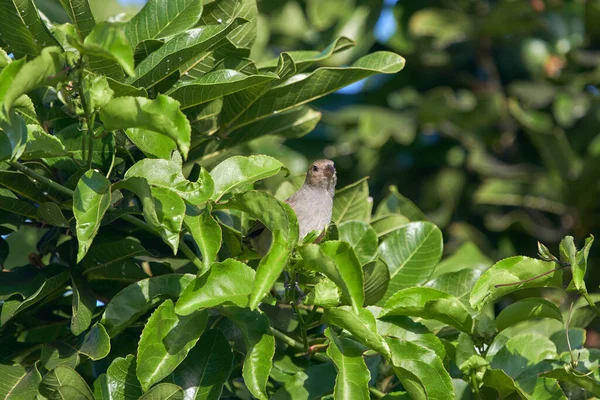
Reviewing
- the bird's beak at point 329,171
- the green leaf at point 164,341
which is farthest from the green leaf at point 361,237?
the bird's beak at point 329,171

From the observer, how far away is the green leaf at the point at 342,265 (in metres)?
1.75

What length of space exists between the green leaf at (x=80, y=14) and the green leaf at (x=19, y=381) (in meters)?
0.95

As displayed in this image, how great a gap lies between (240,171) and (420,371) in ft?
2.36

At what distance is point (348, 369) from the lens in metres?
1.95

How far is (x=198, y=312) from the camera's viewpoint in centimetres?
197

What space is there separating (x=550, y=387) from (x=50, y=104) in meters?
1.72

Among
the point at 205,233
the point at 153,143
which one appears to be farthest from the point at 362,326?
the point at 153,143

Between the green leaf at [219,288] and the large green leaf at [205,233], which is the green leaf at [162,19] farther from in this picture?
the green leaf at [219,288]

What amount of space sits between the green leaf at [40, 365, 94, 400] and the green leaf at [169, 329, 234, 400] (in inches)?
9.7

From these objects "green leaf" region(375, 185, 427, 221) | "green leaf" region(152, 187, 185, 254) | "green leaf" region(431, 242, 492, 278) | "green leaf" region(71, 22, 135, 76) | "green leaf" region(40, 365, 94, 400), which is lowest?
"green leaf" region(431, 242, 492, 278)

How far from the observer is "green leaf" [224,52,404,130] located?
7.95 feet

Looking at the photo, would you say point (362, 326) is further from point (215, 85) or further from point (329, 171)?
point (329, 171)

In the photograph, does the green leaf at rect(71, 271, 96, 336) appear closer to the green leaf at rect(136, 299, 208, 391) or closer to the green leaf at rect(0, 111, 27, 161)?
the green leaf at rect(136, 299, 208, 391)

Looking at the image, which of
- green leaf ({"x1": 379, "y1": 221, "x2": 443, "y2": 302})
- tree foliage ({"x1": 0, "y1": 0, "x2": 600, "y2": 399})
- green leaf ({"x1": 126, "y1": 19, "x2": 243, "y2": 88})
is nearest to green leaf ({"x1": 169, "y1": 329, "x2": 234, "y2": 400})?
tree foliage ({"x1": 0, "y1": 0, "x2": 600, "y2": 399})
